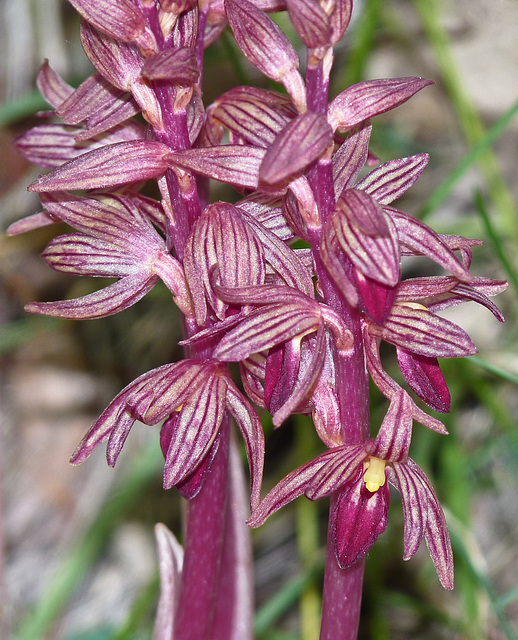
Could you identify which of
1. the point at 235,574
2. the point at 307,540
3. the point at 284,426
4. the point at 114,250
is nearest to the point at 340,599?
the point at 235,574

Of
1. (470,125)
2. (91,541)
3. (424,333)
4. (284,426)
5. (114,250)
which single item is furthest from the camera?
(284,426)

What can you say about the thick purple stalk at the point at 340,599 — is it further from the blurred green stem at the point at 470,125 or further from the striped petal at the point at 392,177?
the blurred green stem at the point at 470,125

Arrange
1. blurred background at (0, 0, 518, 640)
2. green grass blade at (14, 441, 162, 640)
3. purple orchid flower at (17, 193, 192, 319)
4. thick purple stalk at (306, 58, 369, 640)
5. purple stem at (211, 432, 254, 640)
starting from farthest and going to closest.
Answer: blurred background at (0, 0, 518, 640)
green grass blade at (14, 441, 162, 640)
purple stem at (211, 432, 254, 640)
purple orchid flower at (17, 193, 192, 319)
thick purple stalk at (306, 58, 369, 640)

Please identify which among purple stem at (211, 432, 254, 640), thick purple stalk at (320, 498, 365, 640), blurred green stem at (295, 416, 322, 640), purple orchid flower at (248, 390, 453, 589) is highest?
purple orchid flower at (248, 390, 453, 589)

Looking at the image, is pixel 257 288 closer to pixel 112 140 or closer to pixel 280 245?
pixel 280 245

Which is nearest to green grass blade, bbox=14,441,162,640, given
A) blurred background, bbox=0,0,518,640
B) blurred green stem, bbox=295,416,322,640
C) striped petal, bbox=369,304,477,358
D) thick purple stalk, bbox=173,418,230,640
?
blurred background, bbox=0,0,518,640

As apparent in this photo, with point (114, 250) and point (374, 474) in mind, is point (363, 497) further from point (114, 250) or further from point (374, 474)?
point (114, 250)

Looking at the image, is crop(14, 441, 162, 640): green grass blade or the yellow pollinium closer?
the yellow pollinium

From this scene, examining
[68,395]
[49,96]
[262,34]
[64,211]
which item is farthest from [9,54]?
[262,34]

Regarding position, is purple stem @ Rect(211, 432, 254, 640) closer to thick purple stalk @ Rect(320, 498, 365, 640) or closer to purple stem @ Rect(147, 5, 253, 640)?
purple stem @ Rect(147, 5, 253, 640)
